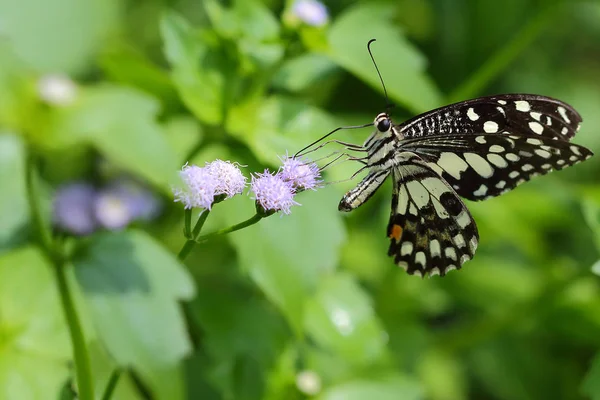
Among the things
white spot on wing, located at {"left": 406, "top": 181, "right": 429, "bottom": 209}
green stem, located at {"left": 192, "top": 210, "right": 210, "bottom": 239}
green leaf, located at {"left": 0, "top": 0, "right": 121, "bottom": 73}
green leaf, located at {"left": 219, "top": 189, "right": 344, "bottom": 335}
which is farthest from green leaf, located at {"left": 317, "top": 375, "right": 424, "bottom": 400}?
green leaf, located at {"left": 0, "top": 0, "right": 121, "bottom": 73}

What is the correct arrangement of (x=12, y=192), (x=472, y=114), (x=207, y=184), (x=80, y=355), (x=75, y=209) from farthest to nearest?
(x=75, y=209) → (x=12, y=192) → (x=472, y=114) → (x=80, y=355) → (x=207, y=184)

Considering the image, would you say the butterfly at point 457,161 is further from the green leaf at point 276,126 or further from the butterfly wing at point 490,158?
the green leaf at point 276,126

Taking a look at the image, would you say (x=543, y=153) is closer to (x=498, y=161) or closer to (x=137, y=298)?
(x=498, y=161)

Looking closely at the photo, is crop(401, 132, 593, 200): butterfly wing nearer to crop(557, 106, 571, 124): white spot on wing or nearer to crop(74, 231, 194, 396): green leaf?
crop(557, 106, 571, 124): white spot on wing

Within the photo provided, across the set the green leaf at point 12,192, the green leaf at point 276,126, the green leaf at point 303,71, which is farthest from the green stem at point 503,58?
the green leaf at point 12,192

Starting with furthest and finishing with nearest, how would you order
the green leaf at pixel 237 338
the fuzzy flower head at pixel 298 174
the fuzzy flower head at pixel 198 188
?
the green leaf at pixel 237 338 → the fuzzy flower head at pixel 298 174 → the fuzzy flower head at pixel 198 188

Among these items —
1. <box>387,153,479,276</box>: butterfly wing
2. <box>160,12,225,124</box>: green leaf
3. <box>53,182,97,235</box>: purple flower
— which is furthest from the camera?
<box>53,182,97,235</box>: purple flower

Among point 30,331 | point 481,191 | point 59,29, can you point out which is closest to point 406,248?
point 481,191
